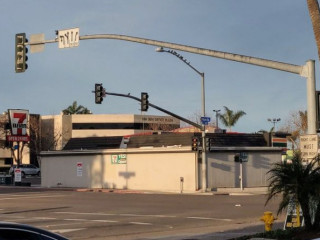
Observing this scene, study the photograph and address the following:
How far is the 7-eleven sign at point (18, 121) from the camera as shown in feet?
172

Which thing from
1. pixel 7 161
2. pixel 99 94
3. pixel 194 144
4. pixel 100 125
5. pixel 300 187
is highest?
pixel 100 125

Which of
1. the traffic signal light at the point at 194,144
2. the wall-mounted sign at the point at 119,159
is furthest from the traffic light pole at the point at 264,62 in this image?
the wall-mounted sign at the point at 119,159

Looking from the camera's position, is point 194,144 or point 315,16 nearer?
point 315,16

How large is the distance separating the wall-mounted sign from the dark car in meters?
41.4

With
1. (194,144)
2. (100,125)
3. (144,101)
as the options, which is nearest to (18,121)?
(194,144)

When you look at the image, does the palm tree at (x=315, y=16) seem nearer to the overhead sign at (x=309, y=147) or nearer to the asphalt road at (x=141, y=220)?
the overhead sign at (x=309, y=147)

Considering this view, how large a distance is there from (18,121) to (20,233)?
49.2m

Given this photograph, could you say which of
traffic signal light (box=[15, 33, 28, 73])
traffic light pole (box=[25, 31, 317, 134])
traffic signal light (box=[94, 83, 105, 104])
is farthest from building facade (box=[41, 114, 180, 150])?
traffic light pole (box=[25, 31, 317, 134])

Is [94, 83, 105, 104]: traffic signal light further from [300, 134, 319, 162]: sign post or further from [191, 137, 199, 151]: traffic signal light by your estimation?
[300, 134, 319, 162]: sign post

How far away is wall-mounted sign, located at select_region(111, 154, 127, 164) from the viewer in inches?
1844

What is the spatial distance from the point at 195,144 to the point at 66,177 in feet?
49.2

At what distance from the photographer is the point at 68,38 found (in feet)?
69.0

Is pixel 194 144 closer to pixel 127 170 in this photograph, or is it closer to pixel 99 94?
pixel 127 170

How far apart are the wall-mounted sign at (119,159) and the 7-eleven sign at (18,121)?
34.1 ft
